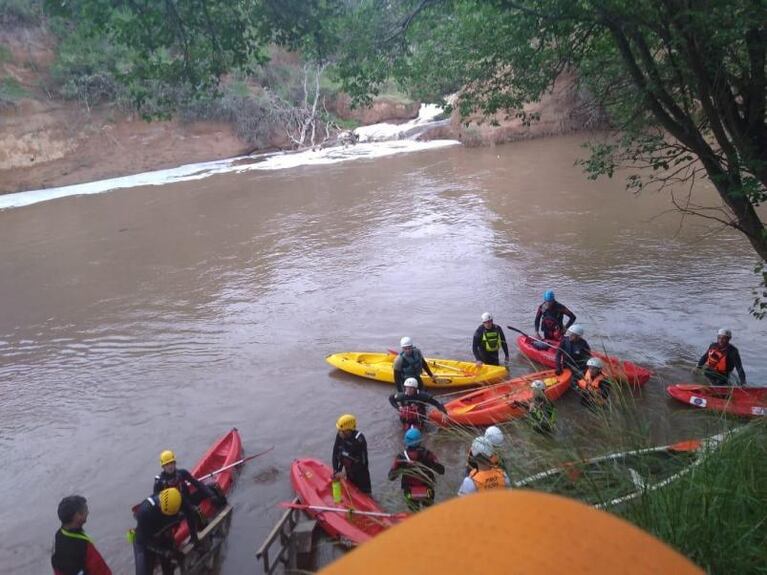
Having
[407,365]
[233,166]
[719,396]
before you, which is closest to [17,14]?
[233,166]

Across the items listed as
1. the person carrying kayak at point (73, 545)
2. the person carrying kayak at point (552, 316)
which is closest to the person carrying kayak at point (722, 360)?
the person carrying kayak at point (552, 316)

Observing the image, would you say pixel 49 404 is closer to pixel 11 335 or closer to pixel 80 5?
pixel 11 335

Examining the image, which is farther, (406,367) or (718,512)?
(406,367)

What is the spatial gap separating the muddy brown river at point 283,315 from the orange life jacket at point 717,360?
0.78 m

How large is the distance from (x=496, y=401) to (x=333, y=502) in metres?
2.98

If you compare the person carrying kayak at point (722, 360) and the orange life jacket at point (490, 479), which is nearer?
the orange life jacket at point (490, 479)

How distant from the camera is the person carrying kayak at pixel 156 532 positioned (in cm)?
574

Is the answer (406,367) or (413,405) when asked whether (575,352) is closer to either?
(406,367)

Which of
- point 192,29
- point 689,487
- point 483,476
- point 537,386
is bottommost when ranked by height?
point 483,476

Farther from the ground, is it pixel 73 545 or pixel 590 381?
pixel 590 381

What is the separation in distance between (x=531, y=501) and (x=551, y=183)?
24134 mm

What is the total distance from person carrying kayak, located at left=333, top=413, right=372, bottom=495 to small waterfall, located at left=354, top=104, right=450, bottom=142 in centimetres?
3762

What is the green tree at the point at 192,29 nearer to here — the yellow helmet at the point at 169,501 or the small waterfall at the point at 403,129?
the yellow helmet at the point at 169,501

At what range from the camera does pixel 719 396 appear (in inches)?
305
